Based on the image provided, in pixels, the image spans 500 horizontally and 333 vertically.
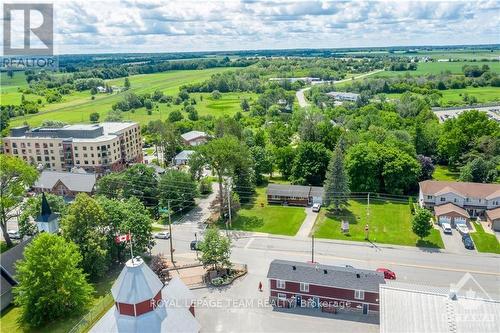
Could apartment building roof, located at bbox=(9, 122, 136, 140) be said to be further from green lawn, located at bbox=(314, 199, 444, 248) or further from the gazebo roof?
the gazebo roof

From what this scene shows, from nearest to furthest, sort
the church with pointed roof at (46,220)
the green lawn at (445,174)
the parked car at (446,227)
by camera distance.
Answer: the church with pointed roof at (46,220)
the parked car at (446,227)
the green lawn at (445,174)

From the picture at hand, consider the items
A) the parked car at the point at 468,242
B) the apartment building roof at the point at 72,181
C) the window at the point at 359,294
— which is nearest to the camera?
the window at the point at 359,294

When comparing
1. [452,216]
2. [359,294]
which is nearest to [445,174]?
[452,216]

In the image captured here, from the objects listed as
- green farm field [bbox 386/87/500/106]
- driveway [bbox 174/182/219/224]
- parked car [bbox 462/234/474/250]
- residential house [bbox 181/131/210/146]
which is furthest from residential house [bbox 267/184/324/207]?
green farm field [bbox 386/87/500/106]

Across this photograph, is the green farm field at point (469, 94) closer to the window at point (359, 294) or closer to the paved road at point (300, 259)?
the paved road at point (300, 259)

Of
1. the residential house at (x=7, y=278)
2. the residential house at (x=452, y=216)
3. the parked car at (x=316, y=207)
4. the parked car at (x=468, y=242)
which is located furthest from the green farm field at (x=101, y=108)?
the parked car at (x=468, y=242)

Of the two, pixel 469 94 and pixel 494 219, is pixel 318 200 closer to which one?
pixel 494 219
